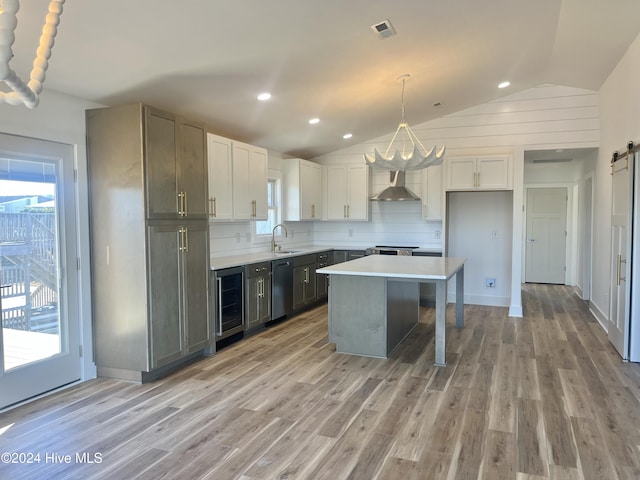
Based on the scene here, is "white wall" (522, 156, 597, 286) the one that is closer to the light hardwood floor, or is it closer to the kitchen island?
the light hardwood floor

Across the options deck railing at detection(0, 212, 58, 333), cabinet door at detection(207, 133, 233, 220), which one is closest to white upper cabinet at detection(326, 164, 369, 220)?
cabinet door at detection(207, 133, 233, 220)

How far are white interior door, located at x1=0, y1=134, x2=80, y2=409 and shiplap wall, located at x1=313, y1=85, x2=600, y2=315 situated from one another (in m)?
4.64

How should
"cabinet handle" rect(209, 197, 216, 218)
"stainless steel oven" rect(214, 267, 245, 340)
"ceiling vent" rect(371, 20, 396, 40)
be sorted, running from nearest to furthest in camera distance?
"ceiling vent" rect(371, 20, 396, 40), "stainless steel oven" rect(214, 267, 245, 340), "cabinet handle" rect(209, 197, 216, 218)

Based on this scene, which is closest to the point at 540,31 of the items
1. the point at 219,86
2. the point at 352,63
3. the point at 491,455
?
the point at 352,63

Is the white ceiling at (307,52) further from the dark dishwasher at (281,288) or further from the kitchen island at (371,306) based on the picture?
the kitchen island at (371,306)

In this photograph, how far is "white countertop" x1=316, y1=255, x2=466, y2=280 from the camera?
3879mm

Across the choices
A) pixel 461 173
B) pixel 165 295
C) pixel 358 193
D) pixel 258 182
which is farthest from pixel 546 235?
pixel 165 295

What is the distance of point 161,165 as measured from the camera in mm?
3543

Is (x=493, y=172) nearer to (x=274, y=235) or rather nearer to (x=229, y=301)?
(x=274, y=235)

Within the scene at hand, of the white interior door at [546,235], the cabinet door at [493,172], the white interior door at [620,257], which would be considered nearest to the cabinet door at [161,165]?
the white interior door at [620,257]

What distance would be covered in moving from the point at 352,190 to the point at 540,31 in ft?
11.7

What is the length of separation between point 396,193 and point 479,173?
123cm

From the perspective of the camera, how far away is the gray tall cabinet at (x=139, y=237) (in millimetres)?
3426

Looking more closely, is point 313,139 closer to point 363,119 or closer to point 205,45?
point 363,119
